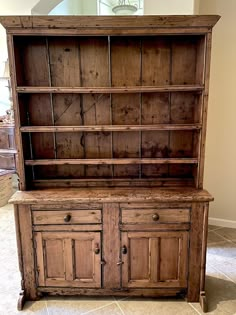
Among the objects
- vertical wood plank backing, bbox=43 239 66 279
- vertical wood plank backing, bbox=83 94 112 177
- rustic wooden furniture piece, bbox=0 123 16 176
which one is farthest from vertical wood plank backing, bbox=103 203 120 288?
rustic wooden furniture piece, bbox=0 123 16 176

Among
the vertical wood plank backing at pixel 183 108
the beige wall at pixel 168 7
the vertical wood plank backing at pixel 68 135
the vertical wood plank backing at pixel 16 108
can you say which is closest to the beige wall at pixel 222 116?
the beige wall at pixel 168 7

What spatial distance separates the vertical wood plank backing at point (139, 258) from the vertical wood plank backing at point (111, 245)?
96 mm

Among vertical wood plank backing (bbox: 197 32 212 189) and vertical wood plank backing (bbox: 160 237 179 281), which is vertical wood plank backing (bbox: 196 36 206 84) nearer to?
vertical wood plank backing (bbox: 197 32 212 189)

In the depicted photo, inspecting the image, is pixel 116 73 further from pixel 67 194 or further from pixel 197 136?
pixel 67 194

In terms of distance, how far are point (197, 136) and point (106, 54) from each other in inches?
36.9

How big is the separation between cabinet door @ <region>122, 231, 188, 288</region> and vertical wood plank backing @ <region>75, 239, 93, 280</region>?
24cm

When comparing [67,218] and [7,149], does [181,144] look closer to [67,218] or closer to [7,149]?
[67,218]

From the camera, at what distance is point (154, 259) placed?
2.01m

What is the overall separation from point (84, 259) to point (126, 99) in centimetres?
126

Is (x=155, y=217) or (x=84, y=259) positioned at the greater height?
(x=155, y=217)

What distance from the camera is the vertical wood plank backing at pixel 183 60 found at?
2.09 m

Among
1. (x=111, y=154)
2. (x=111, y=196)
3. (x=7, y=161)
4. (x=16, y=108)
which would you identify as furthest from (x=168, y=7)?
(x=7, y=161)

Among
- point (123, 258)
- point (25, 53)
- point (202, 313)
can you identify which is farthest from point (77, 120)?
point (202, 313)

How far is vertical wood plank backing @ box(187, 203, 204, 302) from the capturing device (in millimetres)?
1958
